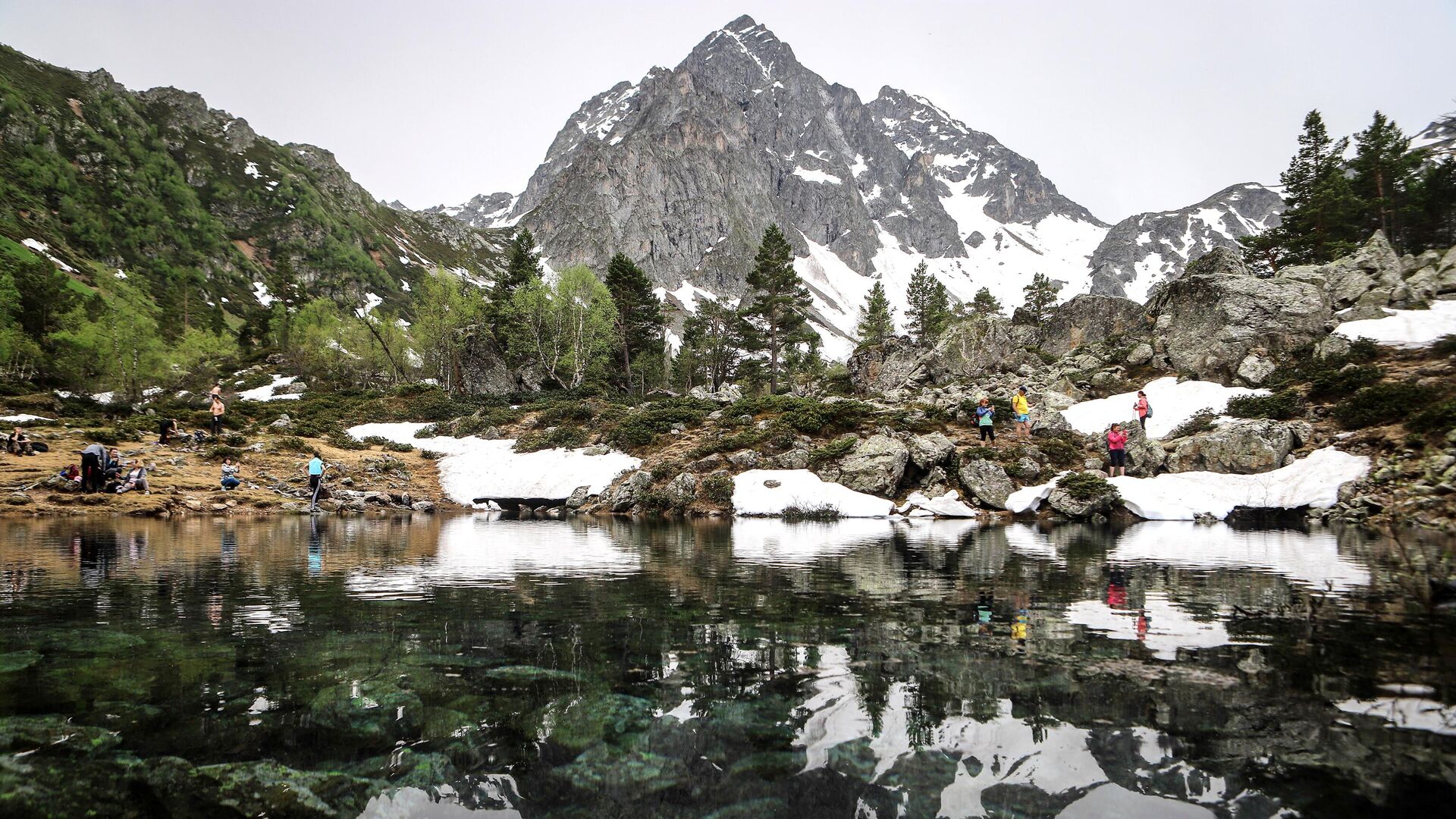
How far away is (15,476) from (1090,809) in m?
34.5

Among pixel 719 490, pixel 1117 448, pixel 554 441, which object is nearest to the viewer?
pixel 1117 448

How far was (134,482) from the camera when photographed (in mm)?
23562

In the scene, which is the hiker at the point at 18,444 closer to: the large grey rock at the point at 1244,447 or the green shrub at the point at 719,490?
the green shrub at the point at 719,490

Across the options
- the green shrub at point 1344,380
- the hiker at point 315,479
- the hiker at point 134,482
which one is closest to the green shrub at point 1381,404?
the green shrub at point 1344,380

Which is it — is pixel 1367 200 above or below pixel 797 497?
above

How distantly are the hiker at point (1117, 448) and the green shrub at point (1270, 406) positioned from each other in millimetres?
5723

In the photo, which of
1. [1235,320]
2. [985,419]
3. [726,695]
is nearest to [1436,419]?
[985,419]

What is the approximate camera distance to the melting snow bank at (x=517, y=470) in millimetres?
32062

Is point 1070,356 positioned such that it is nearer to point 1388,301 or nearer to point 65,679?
point 1388,301

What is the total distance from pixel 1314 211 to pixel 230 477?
7427cm

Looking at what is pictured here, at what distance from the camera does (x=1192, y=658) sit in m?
5.75

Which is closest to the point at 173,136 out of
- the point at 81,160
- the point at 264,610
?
the point at 81,160

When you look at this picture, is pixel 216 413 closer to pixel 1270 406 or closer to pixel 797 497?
pixel 797 497

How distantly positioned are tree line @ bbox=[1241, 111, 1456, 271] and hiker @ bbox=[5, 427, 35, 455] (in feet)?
260
